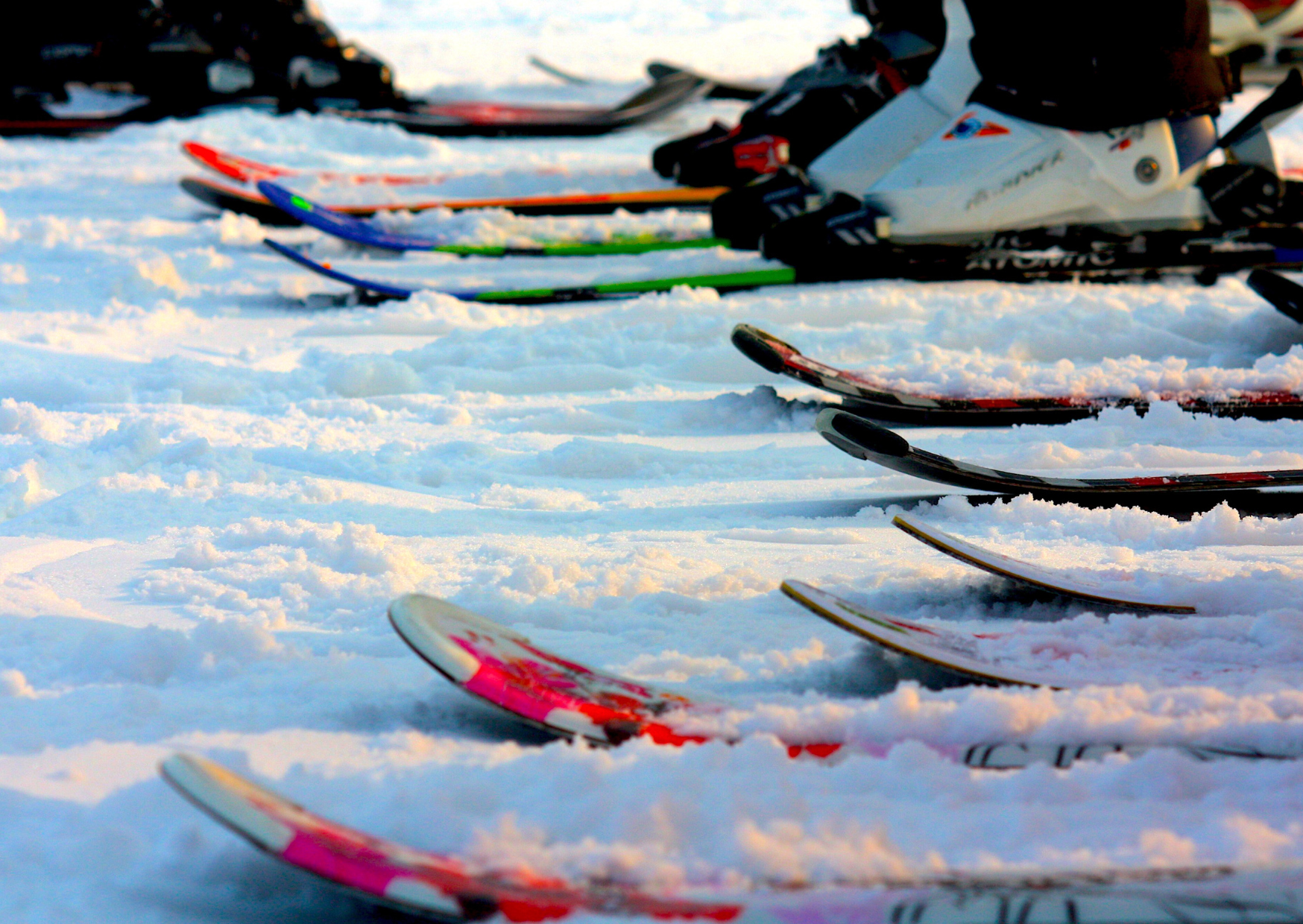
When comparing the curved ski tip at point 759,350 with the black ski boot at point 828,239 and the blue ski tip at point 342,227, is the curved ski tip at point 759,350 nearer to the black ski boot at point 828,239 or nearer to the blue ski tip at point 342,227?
the black ski boot at point 828,239

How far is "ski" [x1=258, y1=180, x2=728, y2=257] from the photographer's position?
4109 mm

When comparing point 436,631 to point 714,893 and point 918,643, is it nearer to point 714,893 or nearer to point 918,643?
point 714,893

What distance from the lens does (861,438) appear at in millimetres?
1846

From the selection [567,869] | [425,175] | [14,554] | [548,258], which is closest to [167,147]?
[425,175]

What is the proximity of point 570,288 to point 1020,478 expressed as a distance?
77.1 inches

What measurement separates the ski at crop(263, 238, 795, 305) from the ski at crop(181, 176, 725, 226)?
1.32 m

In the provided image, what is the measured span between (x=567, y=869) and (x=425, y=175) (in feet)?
18.2

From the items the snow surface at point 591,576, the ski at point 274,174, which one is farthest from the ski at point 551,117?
the snow surface at point 591,576

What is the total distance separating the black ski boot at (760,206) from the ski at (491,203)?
81cm

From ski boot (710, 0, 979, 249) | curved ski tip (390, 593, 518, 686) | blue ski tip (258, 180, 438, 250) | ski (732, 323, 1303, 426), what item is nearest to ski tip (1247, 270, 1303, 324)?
ski (732, 323, 1303, 426)

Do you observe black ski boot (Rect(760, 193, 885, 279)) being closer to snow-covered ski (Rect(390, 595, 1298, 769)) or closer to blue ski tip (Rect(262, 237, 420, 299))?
blue ski tip (Rect(262, 237, 420, 299))

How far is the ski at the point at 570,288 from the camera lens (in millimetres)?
3469

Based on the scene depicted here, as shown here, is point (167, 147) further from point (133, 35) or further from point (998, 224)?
point (998, 224)

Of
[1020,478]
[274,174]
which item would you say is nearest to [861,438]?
[1020,478]
